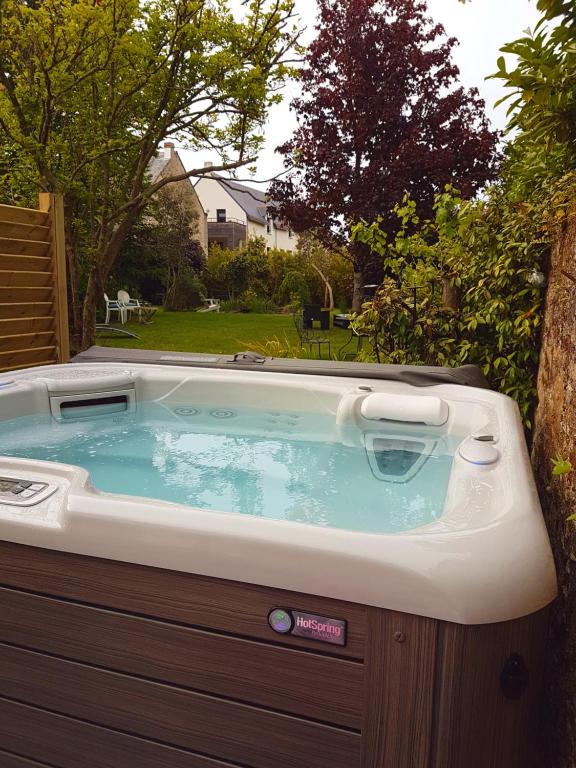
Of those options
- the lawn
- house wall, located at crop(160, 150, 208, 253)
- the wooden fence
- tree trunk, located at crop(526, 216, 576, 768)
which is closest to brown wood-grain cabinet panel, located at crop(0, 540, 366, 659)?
tree trunk, located at crop(526, 216, 576, 768)

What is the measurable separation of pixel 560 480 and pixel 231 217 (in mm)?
21119

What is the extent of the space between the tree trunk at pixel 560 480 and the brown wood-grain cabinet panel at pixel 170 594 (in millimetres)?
473

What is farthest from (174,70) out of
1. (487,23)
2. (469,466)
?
(469,466)

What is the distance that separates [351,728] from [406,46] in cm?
797

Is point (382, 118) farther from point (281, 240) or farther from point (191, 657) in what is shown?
point (281, 240)

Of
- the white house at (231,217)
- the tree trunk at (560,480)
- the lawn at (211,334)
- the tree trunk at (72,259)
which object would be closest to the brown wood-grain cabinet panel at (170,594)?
the tree trunk at (560,480)

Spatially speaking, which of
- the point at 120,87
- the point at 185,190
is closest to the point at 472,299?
the point at 120,87

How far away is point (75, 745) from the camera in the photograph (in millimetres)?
1071

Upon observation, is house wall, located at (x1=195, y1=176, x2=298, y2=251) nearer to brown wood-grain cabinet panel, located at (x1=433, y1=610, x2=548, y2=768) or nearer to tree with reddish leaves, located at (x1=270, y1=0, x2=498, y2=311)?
tree with reddish leaves, located at (x1=270, y1=0, x2=498, y2=311)

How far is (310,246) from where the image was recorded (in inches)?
557

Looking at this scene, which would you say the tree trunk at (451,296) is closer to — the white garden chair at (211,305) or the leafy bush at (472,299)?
the leafy bush at (472,299)

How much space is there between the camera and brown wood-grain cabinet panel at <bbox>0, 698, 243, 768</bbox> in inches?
39.7

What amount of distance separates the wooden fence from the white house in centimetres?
1577

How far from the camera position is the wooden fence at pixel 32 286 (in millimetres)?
3967
